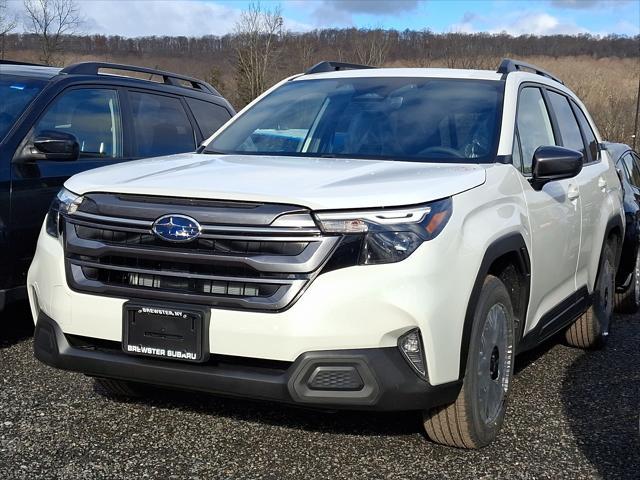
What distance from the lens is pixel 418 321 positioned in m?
2.85

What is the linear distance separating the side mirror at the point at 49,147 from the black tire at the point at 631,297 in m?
4.86

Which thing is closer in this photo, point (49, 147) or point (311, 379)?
point (311, 379)

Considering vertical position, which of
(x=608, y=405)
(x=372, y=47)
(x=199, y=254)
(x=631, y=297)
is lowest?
(x=631, y=297)

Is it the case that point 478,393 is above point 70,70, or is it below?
below

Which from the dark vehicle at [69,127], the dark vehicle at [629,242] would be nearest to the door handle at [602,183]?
the dark vehicle at [629,242]

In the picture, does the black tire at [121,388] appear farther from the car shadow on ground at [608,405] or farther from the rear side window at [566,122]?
the rear side window at [566,122]

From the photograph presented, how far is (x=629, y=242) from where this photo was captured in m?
6.57

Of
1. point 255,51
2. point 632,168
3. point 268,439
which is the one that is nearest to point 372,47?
point 255,51

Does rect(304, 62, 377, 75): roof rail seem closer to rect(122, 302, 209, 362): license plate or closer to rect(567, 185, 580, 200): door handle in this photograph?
rect(567, 185, 580, 200): door handle

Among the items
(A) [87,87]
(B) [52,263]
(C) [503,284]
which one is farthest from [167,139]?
(C) [503,284]

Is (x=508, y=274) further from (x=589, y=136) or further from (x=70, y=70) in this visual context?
(x=70, y=70)

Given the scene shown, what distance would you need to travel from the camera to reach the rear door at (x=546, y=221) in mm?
3931

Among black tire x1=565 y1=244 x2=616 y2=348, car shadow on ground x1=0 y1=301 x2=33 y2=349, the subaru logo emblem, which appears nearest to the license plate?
the subaru logo emblem

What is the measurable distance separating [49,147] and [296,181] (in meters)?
2.41
